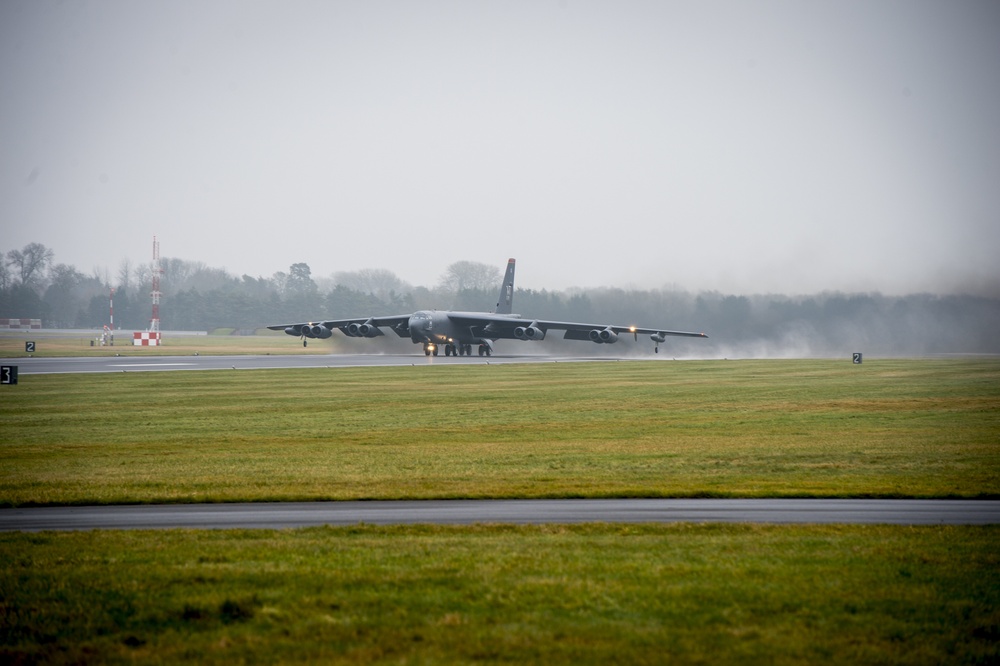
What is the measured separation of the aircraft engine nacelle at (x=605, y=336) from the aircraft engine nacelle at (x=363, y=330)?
61.3 ft

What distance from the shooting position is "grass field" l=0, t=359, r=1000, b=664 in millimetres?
7387

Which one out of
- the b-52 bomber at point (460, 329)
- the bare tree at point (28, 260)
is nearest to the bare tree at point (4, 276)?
the bare tree at point (28, 260)

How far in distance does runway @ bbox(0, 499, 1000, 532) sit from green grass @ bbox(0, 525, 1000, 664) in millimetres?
1058

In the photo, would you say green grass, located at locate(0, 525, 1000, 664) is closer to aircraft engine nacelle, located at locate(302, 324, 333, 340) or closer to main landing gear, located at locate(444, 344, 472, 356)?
aircraft engine nacelle, located at locate(302, 324, 333, 340)

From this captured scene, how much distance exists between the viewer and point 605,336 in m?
73.7

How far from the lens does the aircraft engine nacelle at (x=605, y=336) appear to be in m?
73.4

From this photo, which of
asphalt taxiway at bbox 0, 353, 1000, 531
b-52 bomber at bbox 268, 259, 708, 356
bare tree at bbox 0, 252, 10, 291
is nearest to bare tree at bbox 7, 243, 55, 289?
bare tree at bbox 0, 252, 10, 291

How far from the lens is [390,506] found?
14.3 meters

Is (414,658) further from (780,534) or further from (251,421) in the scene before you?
(251,421)

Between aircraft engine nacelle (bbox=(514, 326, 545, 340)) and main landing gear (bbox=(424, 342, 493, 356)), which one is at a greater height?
aircraft engine nacelle (bbox=(514, 326, 545, 340))

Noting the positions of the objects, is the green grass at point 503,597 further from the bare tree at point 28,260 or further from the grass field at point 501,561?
the bare tree at point 28,260

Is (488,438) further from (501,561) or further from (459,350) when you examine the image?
(459,350)

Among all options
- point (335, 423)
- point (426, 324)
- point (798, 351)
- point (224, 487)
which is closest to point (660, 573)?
point (224, 487)

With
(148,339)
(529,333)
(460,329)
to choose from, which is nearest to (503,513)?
(529,333)
